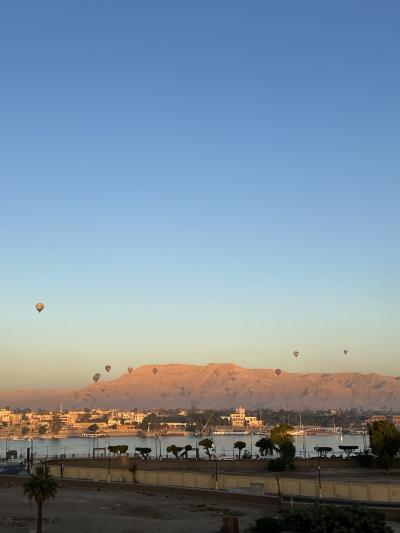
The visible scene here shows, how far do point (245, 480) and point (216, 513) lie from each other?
35.5 ft

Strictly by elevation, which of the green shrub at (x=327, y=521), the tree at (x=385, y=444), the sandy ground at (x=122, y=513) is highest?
the tree at (x=385, y=444)

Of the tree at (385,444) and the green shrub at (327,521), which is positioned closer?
the green shrub at (327,521)

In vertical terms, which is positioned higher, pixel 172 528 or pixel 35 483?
pixel 35 483

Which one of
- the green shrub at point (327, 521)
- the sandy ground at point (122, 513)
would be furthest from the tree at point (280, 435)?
the green shrub at point (327, 521)

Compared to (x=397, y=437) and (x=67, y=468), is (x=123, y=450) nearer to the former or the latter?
(x=67, y=468)

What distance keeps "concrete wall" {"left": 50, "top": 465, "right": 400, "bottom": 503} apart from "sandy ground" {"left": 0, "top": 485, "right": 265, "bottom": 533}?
3.12 meters

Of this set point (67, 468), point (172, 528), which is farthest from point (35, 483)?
point (67, 468)

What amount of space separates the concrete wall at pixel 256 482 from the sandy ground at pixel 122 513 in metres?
3.12

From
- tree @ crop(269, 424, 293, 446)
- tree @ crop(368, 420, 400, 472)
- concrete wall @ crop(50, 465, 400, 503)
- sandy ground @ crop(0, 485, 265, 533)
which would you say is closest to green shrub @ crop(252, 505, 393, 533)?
sandy ground @ crop(0, 485, 265, 533)

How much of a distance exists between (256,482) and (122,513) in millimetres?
13894

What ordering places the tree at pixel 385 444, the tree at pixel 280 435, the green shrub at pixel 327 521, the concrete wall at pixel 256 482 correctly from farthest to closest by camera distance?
the tree at pixel 280 435 → the tree at pixel 385 444 → the concrete wall at pixel 256 482 → the green shrub at pixel 327 521

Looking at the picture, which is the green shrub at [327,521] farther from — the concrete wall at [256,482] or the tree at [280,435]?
the tree at [280,435]

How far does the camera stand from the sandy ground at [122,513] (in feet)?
173

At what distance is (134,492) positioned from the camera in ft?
238
